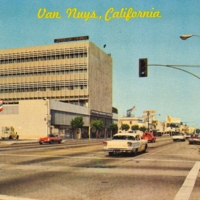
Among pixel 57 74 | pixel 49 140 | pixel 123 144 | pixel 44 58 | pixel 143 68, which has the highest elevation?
pixel 44 58

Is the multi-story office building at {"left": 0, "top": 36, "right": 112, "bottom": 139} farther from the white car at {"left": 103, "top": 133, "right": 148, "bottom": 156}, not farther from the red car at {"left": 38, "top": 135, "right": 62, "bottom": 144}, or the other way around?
the white car at {"left": 103, "top": 133, "right": 148, "bottom": 156}

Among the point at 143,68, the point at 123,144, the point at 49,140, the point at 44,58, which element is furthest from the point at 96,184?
the point at 44,58

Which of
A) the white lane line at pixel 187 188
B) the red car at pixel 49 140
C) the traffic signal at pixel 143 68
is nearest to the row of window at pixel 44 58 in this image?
the red car at pixel 49 140

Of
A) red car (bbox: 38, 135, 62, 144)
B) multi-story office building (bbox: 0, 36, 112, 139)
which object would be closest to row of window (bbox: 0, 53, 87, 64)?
multi-story office building (bbox: 0, 36, 112, 139)

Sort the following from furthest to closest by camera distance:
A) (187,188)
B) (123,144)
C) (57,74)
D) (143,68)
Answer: (57,74) → (143,68) → (123,144) → (187,188)

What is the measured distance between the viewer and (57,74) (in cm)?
9356

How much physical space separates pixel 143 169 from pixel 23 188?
669 cm

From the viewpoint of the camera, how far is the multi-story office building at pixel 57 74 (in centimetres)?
9112

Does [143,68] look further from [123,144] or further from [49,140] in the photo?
[49,140]

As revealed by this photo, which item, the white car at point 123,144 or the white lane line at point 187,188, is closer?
the white lane line at point 187,188

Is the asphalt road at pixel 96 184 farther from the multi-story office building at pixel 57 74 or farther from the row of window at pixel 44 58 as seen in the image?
the row of window at pixel 44 58

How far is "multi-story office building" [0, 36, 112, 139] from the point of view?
91.1m

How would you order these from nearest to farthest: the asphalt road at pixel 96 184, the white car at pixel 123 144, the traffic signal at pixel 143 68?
the asphalt road at pixel 96 184, the white car at pixel 123 144, the traffic signal at pixel 143 68

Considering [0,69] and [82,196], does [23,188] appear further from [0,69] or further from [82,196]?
[0,69]
